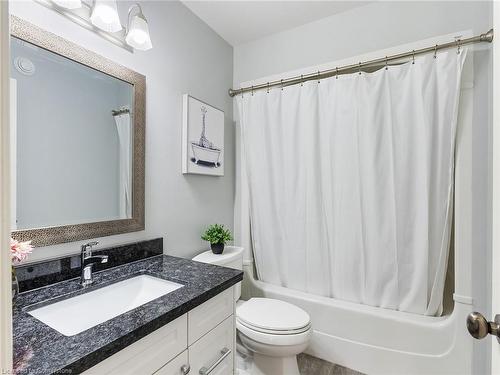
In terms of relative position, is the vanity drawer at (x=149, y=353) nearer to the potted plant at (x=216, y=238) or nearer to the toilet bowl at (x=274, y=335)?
the toilet bowl at (x=274, y=335)

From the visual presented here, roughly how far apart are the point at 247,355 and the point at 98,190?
1.46 meters

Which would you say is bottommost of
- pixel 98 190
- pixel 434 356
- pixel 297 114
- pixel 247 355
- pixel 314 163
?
pixel 247 355

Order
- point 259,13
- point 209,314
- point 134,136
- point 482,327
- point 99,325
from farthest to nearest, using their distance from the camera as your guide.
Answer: point 259,13, point 134,136, point 209,314, point 99,325, point 482,327

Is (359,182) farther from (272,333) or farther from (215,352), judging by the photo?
(215,352)

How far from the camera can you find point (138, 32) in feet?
4.15

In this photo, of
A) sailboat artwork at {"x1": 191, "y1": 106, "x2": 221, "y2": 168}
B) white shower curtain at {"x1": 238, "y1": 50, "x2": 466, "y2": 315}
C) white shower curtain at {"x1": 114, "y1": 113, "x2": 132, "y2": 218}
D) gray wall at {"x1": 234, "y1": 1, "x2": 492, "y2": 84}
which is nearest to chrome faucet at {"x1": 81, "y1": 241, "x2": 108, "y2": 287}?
white shower curtain at {"x1": 114, "y1": 113, "x2": 132, "y2": 218}

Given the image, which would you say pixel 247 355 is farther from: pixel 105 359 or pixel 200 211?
pixel 105 359

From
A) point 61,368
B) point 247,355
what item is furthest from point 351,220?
point 61,368

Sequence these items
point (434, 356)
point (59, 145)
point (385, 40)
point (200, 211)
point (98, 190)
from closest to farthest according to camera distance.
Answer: point (59, 145)
point (98, 190)
point (434, 356)
point (385, 40)
point (200, 211)

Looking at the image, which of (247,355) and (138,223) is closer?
(138,223)

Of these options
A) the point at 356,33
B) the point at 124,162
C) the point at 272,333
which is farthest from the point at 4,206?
the point at 356,33

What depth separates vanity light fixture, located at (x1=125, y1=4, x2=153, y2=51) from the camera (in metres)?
1.25

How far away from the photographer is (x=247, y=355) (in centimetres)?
180

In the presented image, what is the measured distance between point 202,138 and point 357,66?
1173 mm
